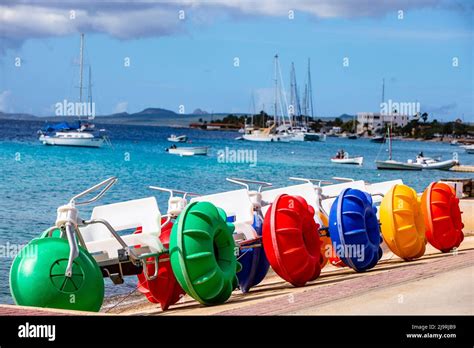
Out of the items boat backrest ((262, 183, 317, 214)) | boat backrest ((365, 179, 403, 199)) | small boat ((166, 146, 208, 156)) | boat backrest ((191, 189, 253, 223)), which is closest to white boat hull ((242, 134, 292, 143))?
small boat ((166, 146, 208, 156))

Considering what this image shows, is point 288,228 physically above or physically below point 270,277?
above

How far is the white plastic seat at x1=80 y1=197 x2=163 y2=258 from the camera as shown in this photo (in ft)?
41.5

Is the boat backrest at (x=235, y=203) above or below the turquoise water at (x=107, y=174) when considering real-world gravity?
above

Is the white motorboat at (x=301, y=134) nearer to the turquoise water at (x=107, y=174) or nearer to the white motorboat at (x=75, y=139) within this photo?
the turquoise water at (x=107, y=174)

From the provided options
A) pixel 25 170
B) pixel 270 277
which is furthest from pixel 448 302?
pixel 25 170

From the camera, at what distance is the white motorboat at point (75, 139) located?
265 feet

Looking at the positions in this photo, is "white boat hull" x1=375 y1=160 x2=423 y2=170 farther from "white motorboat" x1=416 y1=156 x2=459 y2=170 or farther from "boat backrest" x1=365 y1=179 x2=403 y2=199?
"boat backrest" x1=365 y1=179 x2=403 y2=199

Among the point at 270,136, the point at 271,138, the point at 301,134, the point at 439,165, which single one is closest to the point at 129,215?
the point at 439,165

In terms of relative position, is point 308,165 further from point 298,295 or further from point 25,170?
Result: point 298,295

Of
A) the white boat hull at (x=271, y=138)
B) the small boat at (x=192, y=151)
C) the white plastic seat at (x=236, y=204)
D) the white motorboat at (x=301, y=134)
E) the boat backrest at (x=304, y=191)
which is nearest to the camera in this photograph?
the white plastic seat at (x=236, y=204)

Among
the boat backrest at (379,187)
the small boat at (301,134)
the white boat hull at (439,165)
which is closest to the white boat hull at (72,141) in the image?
the white boat hull at (439,165)

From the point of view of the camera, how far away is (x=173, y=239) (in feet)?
38.9

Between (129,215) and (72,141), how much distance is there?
6842 centimetres
